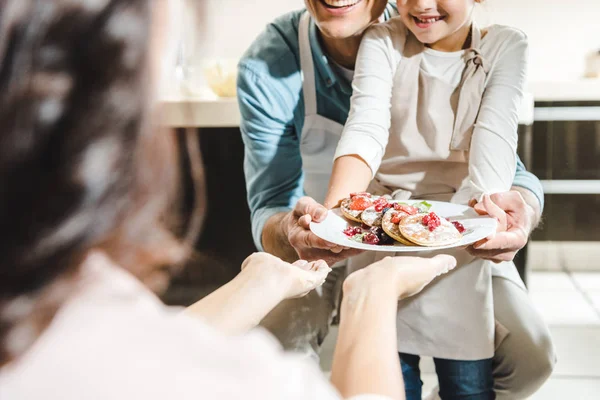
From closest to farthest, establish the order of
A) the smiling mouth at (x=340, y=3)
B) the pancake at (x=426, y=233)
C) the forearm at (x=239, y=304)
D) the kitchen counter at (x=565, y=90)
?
the forearm at (x=239, y=304)
the pancake at (x=426, y=233)
the smiling mouth at (x=340, y=3)
the kitchen counter at (x=565, y=90)

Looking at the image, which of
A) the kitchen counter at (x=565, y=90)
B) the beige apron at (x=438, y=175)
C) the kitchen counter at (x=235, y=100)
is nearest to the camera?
the beige apron at (x=438, y=175)

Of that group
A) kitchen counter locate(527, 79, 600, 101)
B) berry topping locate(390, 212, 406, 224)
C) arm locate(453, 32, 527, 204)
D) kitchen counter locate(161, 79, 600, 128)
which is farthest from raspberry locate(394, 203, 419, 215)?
kitchen counter locate(527, 79, 600, 101)

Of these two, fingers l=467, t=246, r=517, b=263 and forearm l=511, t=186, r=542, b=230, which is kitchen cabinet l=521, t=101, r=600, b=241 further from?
fingers l=467, t=246, r=517, b=263

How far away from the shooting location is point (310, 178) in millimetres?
1201

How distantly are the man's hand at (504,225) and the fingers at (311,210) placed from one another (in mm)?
225

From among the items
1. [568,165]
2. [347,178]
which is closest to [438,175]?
[347,178]

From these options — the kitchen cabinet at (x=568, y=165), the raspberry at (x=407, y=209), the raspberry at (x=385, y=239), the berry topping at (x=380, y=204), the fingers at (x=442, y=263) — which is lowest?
the kitchen cabinet at (x=568, y=165)

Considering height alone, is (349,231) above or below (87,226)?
below

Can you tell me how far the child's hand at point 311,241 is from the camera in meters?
0.86

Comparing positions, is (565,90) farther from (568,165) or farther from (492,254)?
(492,254)

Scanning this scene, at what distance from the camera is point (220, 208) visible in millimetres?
1655

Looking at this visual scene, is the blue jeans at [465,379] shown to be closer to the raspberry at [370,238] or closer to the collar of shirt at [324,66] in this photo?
the raspberry at [370,238]

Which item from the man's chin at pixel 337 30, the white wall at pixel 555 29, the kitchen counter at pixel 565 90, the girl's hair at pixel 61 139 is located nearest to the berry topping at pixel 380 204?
the man's chin at pixel 337 30

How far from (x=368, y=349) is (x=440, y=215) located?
1.37ft
